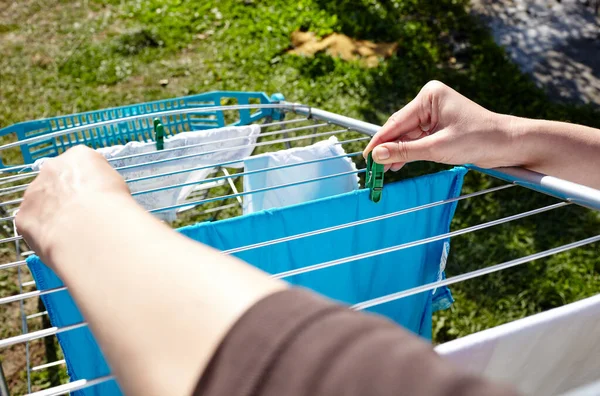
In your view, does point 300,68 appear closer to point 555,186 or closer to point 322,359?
point 555,186

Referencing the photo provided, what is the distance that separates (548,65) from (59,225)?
375 centimetres

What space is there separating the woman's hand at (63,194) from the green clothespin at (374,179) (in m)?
0.59

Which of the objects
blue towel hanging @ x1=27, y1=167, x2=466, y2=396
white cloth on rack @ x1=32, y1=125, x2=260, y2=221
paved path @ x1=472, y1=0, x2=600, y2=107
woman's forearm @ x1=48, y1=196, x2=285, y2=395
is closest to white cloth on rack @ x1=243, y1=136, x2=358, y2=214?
white cloth on rack @ x1=32, y1=125, x2=260, y2=221

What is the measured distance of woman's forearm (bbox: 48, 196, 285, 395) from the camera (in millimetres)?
383

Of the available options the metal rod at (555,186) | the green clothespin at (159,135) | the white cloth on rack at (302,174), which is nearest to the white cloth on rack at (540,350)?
the metal rod at (555,186)

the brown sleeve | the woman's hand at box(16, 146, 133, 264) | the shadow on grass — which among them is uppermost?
the woman's hand at box(16, 146, 133, 264)

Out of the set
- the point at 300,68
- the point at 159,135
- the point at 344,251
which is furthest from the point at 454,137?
the point at 300,68

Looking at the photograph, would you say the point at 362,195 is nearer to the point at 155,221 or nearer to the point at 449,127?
the point at 449,127

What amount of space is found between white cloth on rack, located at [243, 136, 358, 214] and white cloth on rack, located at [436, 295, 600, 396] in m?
0.73

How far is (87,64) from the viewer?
143 inches

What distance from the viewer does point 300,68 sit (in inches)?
139

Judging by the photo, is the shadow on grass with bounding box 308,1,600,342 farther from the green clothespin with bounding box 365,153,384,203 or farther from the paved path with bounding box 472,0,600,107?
the green clothespin with bounding box 365,153,384,203

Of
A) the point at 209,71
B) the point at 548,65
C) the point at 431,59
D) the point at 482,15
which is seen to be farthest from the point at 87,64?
the point at 548,65

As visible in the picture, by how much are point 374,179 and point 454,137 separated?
0.19 metres
